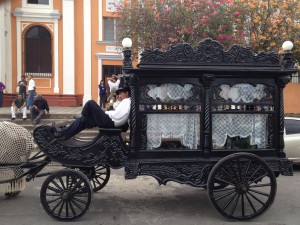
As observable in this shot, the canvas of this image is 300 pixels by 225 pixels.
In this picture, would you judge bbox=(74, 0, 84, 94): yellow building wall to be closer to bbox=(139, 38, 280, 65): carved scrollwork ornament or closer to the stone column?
the stone column

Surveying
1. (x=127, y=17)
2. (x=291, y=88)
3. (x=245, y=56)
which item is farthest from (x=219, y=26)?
(x=245, y=56)

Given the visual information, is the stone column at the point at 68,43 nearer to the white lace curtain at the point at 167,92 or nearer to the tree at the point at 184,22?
the tree at the point at 184,22

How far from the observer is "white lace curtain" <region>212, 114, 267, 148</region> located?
18.2 ft

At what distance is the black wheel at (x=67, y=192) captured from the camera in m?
5.21

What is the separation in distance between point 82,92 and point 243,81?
16.3 metres

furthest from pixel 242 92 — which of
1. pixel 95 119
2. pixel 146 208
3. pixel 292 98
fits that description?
pixel 292 98

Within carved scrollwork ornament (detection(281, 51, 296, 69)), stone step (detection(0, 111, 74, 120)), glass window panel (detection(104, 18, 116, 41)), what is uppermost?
glass window panel (detection(104, 18, 116, 41))

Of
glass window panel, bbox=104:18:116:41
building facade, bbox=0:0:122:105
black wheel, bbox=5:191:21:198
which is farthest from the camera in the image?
glass window panel, bbox=104:18:116:41

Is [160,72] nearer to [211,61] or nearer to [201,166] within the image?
[211,61]

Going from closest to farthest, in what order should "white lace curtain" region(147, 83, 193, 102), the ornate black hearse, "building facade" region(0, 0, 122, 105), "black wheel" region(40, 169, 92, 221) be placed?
1. "black wheel" region(40, 169, 92, 221)
2. the ornate black hearse
3. "white lace curtain" region(147, 83, 193, 102)
4. "building facade" region(0, 0, 122, 105)

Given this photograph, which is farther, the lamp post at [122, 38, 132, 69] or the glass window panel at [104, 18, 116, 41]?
the glass window panel at [104, 18, 116, 41]

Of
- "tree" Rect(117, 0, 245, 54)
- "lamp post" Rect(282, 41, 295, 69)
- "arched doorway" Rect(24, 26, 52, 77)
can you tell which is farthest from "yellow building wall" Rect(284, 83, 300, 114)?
"lamp post" Rect(282, 41, 295, 69)

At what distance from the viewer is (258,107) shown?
222 inches

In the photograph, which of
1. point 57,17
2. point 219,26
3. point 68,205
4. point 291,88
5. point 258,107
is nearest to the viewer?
point 68,205
